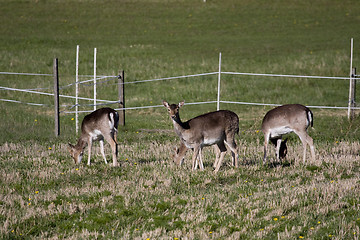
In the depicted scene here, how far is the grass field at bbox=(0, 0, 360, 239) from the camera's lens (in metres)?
8.60

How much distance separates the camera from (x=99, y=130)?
12711mm

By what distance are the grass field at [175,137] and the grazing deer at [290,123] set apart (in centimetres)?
61

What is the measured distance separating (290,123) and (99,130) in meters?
4.43

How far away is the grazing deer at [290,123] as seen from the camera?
504 inches

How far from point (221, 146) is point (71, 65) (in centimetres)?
2226

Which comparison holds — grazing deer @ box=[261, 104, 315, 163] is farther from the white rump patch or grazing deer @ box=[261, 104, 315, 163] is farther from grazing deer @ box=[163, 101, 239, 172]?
the white rump patch

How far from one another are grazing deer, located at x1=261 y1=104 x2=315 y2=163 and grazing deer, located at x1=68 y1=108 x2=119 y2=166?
3.51 metres

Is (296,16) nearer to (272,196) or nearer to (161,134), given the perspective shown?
(161,134)

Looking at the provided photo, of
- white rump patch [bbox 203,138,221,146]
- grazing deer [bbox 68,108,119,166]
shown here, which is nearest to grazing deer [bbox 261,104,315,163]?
white rump patch [bbox 203,138,221,146]

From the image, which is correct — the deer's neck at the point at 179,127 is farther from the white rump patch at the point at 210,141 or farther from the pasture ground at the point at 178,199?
the pasture ground at the point at 178,199

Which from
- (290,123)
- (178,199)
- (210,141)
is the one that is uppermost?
(290,123)

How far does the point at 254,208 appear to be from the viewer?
9094 millimetres

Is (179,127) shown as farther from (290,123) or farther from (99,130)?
(290,123)

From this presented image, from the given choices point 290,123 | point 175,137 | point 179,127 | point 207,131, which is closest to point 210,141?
point 207,131
